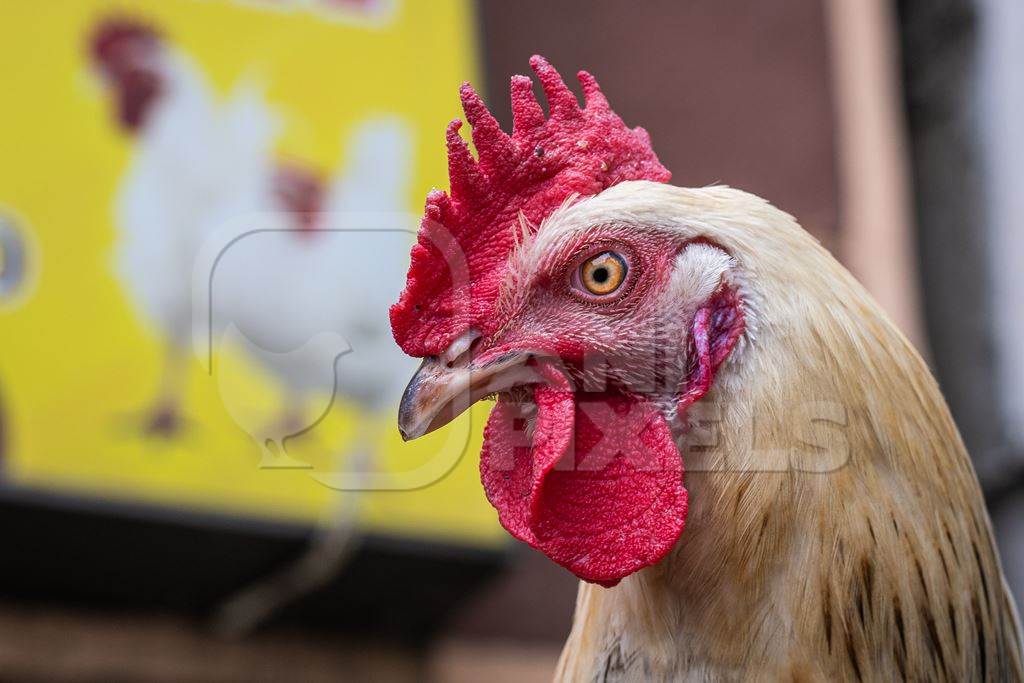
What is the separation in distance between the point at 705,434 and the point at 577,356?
238mm

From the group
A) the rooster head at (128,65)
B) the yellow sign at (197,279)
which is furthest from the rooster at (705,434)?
the rooster head at (128,65)

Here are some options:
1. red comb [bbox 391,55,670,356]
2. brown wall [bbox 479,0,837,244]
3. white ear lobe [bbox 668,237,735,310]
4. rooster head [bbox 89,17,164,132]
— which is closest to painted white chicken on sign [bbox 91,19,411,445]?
rooster head [bbox 89,17,164,132]

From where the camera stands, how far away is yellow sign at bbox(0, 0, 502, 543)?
4.64 meters

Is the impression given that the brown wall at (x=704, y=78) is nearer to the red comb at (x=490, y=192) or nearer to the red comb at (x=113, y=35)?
the red comb at (x=113, y=35)

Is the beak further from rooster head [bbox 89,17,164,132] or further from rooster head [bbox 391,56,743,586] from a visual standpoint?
rooster head [bbox 89,17,164,132]

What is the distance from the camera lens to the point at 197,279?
191 inches

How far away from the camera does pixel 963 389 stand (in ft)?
22.8

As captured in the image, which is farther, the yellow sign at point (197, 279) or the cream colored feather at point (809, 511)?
the yellow sign at point (197, 279)

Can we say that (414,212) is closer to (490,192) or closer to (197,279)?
(197,279)

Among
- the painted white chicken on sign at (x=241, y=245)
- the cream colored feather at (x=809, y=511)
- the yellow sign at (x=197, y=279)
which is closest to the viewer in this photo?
the cream colored feather at (x=809, y=511)

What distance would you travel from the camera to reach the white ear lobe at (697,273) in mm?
2061

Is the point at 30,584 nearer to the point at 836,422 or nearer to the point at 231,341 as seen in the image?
the point at 231,341

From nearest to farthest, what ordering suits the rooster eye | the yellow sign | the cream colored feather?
the cream colored feather, the rooster eye, the yellow sign

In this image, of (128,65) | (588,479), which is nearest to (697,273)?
(588,479)
